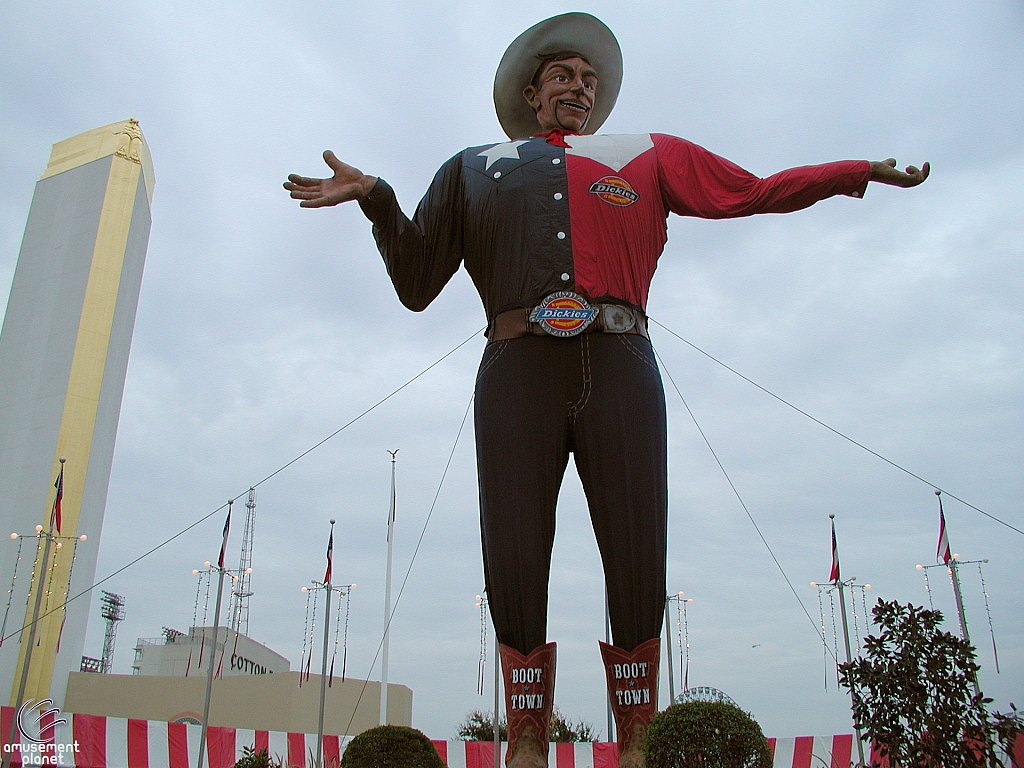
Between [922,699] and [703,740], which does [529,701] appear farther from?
[922,699]

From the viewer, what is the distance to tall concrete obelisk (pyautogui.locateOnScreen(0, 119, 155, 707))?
22.3 metres

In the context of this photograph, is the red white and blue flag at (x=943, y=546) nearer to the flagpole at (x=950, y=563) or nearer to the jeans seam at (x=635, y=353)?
the flagpole at (x=950, y=563)

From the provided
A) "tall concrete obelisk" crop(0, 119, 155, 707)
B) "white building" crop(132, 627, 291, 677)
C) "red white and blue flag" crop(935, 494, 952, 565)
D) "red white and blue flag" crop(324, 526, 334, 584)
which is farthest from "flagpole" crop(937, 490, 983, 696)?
"white building" crop(132, 627, 291, 677)

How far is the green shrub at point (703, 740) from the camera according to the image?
348cm

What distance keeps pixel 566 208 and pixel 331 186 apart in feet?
3.78

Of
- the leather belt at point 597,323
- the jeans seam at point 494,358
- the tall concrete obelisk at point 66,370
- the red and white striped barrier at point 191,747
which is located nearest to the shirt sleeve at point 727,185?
the leather belt at point 597,323

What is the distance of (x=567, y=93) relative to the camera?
16.1 feet

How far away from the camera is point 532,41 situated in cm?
499

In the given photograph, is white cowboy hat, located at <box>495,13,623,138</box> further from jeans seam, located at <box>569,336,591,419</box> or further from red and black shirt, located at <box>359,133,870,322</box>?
jeans seam, located at <box>569,336,591,419</box>

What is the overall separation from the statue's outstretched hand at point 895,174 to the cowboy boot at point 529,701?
8.91 ft

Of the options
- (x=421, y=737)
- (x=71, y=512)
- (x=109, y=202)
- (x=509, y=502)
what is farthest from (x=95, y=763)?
(x=109, y=202)

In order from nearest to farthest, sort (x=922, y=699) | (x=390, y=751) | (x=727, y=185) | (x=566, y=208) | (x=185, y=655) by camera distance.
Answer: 1. (x=922, y=699)
2. (x=390, y=751)
3. (x=566, y=208)
4. (x=727, y=185)
5. (x=185, y=655)

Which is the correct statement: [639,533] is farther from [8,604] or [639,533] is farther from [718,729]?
[8,604]

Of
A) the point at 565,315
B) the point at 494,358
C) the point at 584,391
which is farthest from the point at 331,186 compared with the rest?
the point at 584,391
